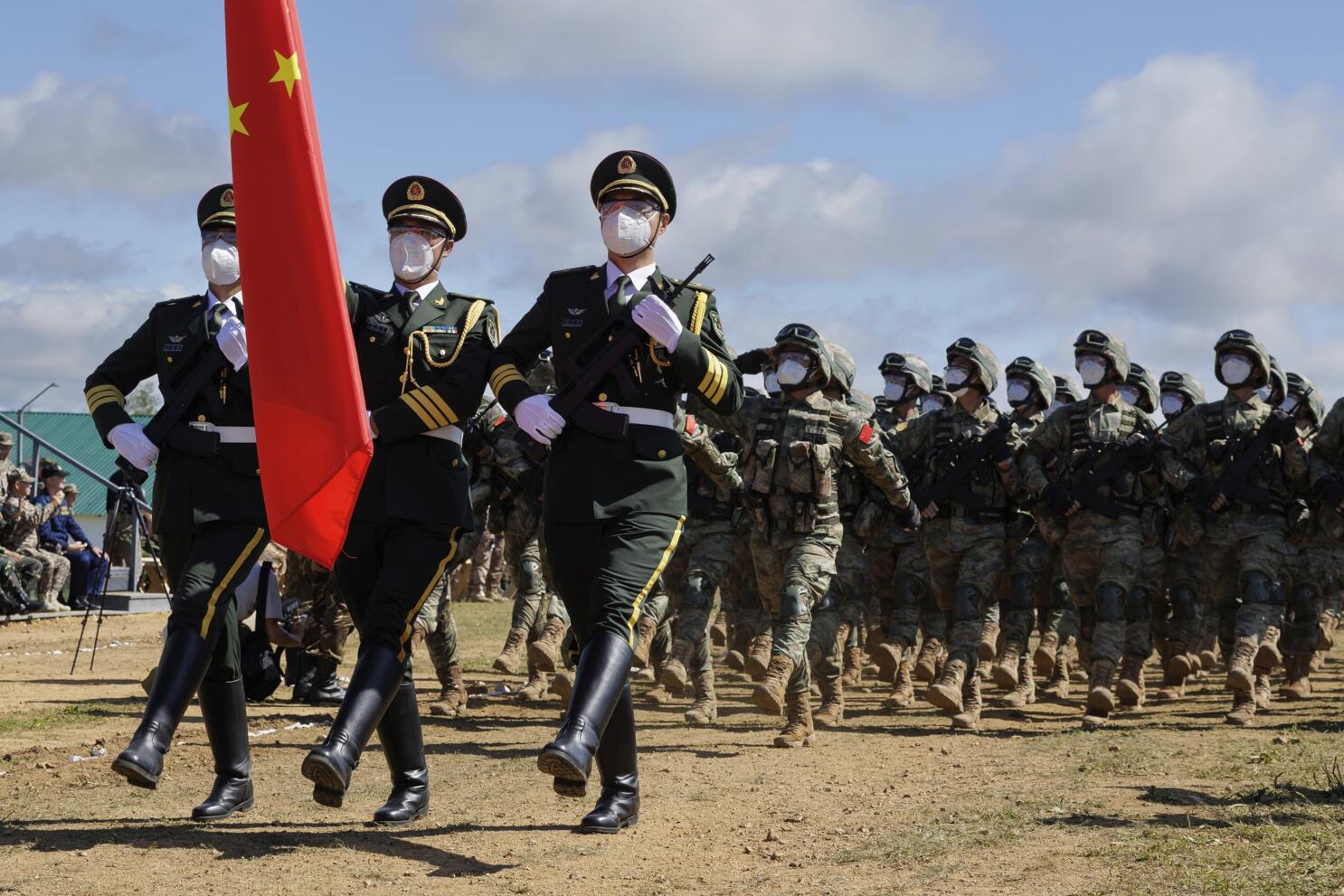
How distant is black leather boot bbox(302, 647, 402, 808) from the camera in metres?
5.80

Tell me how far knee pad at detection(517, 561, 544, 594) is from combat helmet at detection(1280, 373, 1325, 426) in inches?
236

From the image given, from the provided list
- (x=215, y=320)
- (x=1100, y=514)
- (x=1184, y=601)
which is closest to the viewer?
(x=215, y=320)

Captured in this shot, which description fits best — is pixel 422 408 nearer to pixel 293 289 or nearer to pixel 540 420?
pixel 540 420

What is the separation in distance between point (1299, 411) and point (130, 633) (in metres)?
12.7

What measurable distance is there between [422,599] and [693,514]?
18.6 ft

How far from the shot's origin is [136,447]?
674cm

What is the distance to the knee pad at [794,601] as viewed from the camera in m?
9.77

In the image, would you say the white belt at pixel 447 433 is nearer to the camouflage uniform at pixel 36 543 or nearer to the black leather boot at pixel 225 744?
the black leather boot at pixel 225 744

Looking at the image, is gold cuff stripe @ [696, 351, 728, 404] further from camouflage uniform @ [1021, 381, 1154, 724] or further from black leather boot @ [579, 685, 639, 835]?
camouflage uniform @ [1021, 381, 1154, 724]

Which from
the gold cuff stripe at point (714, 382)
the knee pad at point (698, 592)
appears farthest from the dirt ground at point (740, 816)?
the gold cuff stripe at point (714, 382)

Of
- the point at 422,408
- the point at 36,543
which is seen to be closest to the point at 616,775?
the point at 422,408

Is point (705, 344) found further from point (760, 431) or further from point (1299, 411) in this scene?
point (1299, 411)

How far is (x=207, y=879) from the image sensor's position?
18.5ft

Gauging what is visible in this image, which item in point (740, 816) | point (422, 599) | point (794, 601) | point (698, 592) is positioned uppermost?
point (698, 592)
